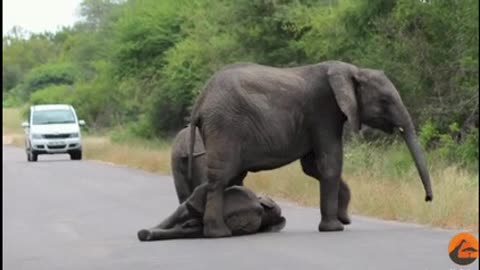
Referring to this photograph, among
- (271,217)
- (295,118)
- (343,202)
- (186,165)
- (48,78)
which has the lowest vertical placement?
(48,78)

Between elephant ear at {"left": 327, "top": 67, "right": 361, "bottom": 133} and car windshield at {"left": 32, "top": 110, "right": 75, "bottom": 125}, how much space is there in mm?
30846

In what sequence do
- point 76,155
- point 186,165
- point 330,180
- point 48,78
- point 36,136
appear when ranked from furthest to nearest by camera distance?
point 48,78, point 76,155, point 36,136, point 186,165, point 330,180

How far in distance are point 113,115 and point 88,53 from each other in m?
12.6

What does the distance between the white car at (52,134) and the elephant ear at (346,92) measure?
29961 mm

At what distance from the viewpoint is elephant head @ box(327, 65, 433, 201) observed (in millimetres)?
14961

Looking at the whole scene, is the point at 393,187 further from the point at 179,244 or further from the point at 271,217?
the point at 179,244

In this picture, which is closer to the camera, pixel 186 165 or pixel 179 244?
pixel 179 244

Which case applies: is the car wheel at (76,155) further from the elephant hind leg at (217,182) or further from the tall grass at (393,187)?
the elephant hind leg at (217,182)

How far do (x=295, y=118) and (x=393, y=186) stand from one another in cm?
468

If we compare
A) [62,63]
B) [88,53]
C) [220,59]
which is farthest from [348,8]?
[62,63]

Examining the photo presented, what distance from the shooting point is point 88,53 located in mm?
87625

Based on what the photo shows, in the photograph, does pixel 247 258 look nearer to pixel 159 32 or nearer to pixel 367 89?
pixel 367 89

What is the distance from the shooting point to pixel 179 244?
46.9 ft

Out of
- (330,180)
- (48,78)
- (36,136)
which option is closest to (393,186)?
(330,180)
